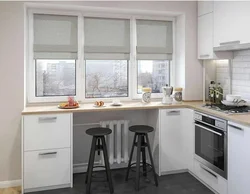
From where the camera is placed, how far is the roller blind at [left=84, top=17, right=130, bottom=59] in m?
3.71

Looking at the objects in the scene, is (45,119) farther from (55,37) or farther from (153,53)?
(153,53)

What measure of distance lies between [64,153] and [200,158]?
1.66m

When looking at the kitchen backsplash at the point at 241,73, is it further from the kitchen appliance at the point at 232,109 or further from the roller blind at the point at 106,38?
the roller blind at the point at 106,38

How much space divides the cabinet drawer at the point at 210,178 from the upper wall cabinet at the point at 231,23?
1.51 meters

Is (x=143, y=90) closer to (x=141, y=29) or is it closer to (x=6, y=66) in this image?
(x=141, y=29)

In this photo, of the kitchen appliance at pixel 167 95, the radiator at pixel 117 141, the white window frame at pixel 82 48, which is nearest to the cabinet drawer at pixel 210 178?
the kitchen appliance at pixel 167 95

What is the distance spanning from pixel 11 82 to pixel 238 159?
2.67 m

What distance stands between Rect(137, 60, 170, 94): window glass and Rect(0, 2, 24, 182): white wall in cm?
169

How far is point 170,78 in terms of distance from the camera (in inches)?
163

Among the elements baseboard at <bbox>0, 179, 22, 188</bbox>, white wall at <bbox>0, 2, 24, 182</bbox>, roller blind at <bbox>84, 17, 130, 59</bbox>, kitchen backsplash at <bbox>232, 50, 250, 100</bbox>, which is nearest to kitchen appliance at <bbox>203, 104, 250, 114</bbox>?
kitchen backsplash at <bbox>232, 50, 250, 100</bbox>

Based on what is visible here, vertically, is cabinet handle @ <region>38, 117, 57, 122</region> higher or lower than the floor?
higher

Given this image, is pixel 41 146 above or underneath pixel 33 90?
underneath

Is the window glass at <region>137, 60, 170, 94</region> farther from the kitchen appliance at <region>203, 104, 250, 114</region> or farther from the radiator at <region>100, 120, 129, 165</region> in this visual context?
the kitchen appliance at <region>203, 104, 250, 114</region>

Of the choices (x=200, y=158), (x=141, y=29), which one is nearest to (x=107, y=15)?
(x=141, y=29)
